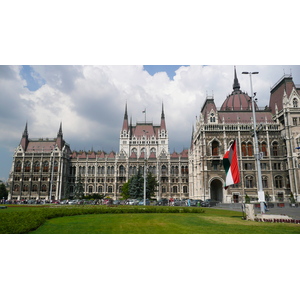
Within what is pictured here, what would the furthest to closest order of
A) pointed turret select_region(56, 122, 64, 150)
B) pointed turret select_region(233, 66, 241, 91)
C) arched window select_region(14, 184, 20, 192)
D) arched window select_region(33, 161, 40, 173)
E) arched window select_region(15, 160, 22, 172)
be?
1. pointed turret select_region(56, 122, 64, 150)
2. arched window select_region(33, 161, 40, 173)
3. arched window select_region(15, 160, 22, 172)
4. arched window select_region(14, 184, 20, 192)
5. pointed turret select_region(233, 66, 241, 91)

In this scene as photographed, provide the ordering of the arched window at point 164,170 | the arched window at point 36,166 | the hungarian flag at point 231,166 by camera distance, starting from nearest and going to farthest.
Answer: the hungarian flag at point 231,166
the arched window at point 36,166
the arched window at point 164,170

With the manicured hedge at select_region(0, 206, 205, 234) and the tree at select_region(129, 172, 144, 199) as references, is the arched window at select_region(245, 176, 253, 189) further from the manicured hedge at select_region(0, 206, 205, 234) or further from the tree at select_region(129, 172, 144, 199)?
the manicured hedge at select_region(0, 206, 205, 234)

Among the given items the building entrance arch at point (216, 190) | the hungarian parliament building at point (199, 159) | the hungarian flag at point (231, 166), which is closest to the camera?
the hungarian flag at point (231, 166)

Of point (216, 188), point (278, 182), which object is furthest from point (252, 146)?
point (216, 188)

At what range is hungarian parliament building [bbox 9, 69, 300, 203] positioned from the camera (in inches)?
1969

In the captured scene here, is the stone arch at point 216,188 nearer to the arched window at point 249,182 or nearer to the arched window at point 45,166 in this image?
the arched window at point 249,182

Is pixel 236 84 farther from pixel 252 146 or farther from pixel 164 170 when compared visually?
pixel 164 170

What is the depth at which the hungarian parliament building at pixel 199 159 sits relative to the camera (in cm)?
5000

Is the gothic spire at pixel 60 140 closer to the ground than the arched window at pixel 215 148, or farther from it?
farther from it

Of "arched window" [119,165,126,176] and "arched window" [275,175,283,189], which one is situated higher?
"arched window" [119,165,126,176]

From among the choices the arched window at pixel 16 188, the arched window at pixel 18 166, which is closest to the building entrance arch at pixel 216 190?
the arched window at pixel 16 188

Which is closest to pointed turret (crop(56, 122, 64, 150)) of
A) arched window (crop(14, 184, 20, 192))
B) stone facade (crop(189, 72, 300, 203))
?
arched window (crop(14, 184, 20, 192))

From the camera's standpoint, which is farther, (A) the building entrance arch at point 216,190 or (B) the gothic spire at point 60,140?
(B) the gothic spire at point 60,140

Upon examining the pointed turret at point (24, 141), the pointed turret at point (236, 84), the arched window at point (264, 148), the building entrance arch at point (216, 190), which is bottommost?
the building entrance arch at point (216, 190)
